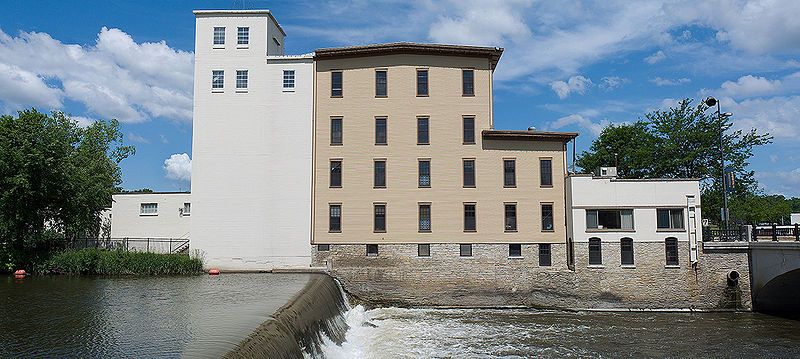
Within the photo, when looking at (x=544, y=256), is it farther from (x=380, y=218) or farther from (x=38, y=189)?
(x=38, y=189)

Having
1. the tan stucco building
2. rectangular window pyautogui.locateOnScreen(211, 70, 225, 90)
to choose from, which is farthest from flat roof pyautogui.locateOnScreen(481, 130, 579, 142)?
rectangular window pyautogui.locateOnScreen(211, 70, 225, 90)

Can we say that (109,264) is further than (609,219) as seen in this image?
No

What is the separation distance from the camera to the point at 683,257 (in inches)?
1222

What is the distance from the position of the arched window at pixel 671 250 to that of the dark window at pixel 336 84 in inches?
793

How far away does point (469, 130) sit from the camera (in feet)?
109

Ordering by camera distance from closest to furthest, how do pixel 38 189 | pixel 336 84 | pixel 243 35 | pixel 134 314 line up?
pixel 134 314, pixel 38 189, pixel 336 84, pixel 243 35

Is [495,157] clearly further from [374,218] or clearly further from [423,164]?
[374,218]

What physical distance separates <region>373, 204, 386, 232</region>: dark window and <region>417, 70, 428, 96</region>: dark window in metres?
7.01

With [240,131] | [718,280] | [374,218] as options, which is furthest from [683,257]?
[240,131]

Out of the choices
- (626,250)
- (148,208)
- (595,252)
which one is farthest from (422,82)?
(148,208)

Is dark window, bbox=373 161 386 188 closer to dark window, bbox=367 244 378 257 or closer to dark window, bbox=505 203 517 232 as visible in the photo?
dark window, bbox=367 244 378 257

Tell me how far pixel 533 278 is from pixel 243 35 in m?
21.9

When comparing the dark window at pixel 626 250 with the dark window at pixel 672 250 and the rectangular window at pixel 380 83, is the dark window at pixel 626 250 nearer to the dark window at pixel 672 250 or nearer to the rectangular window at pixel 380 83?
the dark window at pixel 672 250

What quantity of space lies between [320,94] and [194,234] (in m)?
10.9
